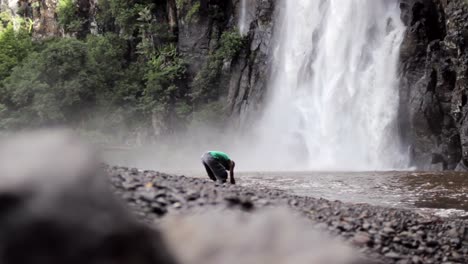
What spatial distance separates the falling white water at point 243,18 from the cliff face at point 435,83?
1311 cm

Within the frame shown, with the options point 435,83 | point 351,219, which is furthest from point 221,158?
point 435,83

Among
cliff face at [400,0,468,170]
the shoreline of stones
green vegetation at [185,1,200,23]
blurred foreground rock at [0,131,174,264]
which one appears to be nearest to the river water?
the shoreline of stones

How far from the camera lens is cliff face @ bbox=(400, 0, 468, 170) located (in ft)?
62.4

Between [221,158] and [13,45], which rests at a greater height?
[13,45]

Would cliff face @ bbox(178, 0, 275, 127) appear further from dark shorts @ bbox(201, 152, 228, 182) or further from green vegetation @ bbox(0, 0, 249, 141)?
dark shorts @ bbox(201, 152, 228, 182)

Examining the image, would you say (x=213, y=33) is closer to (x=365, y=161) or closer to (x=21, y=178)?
(x=365, y=161)

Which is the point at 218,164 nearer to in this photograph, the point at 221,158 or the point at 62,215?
the point at 221,158

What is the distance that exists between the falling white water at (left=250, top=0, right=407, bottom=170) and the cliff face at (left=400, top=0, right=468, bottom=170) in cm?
80

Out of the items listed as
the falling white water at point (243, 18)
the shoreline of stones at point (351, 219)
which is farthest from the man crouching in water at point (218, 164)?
the falling white water at point (243, 18)

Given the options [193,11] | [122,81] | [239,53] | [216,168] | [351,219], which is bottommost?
[351,219]

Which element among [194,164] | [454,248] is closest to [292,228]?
[454,248]

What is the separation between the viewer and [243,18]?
34562 millimetres

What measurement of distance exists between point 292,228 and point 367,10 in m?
24.1

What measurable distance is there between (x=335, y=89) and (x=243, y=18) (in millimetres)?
11818
